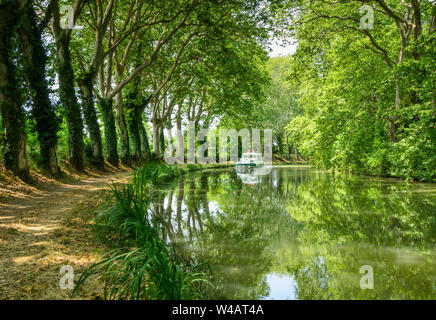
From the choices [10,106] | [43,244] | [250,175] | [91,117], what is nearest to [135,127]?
[91,117]

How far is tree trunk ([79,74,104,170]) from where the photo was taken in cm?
1622

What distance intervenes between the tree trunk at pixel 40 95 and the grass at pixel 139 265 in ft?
26.1

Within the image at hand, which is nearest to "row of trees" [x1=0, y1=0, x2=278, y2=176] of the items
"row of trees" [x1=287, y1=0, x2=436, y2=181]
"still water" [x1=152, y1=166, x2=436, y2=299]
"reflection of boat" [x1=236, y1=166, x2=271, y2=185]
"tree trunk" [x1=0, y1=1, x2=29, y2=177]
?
"tree trunk" [x1=0, y1=1, x2=29, y2=177]

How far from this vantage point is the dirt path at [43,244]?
3504 mm

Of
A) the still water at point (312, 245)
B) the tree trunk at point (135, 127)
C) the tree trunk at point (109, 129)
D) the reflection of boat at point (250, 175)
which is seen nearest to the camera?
the still water at point (312, 245)

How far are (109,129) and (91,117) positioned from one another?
2948 mm

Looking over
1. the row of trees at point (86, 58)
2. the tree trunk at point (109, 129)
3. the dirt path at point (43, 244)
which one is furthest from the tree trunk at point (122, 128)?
the dirt path at point (43, 244)

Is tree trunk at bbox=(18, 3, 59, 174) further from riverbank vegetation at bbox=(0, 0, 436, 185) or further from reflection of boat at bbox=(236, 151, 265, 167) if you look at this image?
reflection of boat at bbox=(236, 151, 265, 167)

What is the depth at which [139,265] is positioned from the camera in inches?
144

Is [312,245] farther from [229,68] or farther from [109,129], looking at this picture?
[109,129]

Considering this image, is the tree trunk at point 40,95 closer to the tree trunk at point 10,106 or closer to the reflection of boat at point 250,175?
the tree trunk at point 10,106

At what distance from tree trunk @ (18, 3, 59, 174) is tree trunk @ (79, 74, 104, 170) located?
3.38 meters
